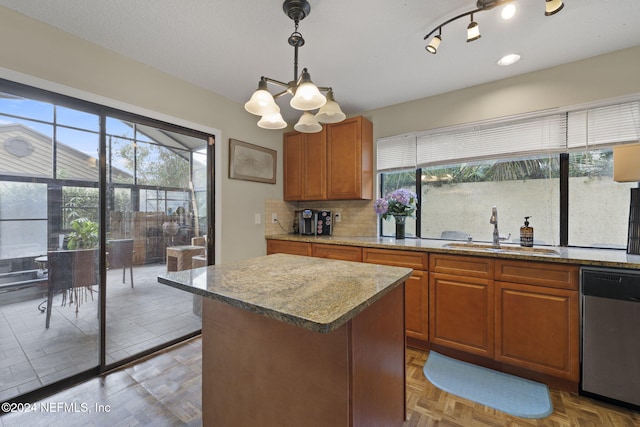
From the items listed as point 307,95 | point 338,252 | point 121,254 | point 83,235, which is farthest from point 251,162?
point 307,95

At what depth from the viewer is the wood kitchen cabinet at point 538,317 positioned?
178 cm

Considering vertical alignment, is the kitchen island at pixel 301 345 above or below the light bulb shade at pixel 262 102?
below

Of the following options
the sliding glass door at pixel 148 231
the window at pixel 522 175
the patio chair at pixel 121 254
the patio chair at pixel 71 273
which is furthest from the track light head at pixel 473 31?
the patio chair at pixel 71 273

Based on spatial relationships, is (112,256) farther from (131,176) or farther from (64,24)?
(64,24)

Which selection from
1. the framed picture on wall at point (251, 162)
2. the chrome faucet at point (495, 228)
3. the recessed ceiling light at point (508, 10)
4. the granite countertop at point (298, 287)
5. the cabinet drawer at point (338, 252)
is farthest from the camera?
the framed picture on wall at point (251, 162)

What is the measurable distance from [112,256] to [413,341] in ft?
8.73

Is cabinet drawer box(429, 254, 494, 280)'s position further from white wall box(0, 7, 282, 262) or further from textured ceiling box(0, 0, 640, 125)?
white wall box(0, 7, 282, 262)

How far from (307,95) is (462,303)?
6.45ft

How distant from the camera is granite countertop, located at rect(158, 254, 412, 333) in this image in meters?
0.84

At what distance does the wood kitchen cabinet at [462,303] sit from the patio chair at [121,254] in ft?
8.38

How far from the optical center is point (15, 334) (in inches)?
67.4

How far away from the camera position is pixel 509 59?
7.04 ft

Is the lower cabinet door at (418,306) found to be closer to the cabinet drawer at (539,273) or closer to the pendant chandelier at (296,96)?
the cabinet drawer at (539,273)

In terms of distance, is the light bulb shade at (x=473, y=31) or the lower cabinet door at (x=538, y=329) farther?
the lower cabinet door at (x=538, y=329)
